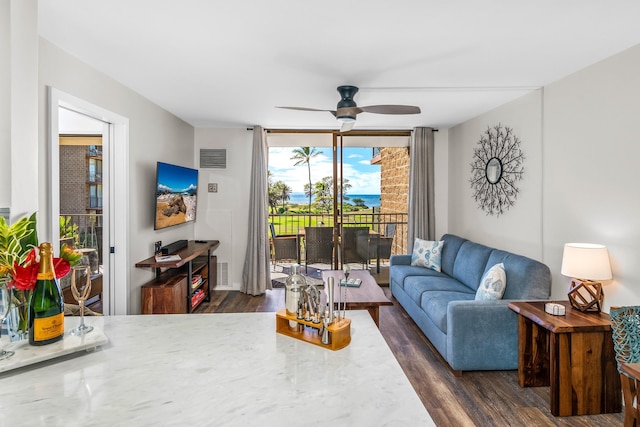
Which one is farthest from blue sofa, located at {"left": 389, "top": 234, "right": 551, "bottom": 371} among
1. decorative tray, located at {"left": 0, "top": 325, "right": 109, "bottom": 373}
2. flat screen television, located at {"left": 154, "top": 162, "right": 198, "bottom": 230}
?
flat screen television, located at {"left": 154, "top": 162, "right": 198, "bottom": 230}

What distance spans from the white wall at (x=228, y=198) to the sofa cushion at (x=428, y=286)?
8.29ft

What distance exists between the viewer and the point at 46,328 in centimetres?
115

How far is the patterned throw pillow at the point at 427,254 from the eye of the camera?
4.62 m

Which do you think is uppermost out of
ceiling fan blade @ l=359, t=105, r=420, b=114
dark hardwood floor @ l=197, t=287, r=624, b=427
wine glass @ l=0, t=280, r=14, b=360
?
ceiling fan blade @ l=359, t=105, r=420, b=114

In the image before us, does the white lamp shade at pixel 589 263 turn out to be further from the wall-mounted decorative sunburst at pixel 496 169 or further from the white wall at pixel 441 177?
the white wall at pixel 441 177

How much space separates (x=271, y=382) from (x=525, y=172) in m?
3.50

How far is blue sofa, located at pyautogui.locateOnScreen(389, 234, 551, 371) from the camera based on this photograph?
2.81 metres

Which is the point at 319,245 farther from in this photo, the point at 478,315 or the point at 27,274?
the point at 27,274

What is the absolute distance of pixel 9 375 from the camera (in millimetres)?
1013

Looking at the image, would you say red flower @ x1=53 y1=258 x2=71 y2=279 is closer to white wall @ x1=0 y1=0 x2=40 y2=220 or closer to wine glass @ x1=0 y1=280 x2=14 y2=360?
wine glass @ x1=0 y1=280 x2=14 y2=360

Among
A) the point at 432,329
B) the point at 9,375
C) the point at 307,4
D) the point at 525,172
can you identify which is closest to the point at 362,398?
the point at 9,375

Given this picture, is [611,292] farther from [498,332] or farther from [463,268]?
[463,268]

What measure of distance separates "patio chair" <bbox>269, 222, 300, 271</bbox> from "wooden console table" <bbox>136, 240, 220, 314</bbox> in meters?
0.89

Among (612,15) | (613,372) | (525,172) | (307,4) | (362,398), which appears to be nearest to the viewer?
(362,398)
